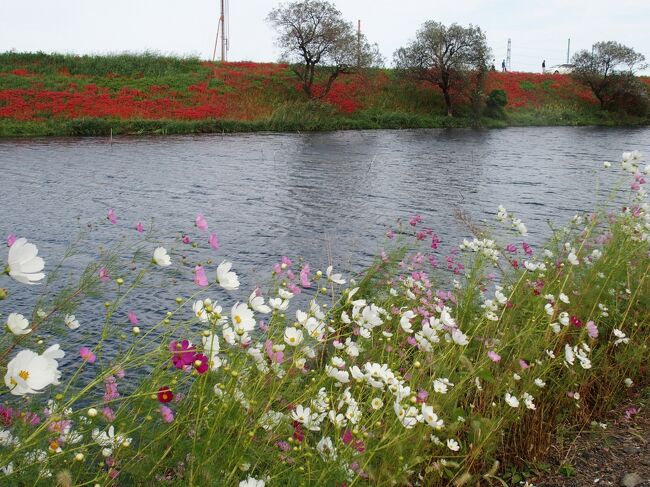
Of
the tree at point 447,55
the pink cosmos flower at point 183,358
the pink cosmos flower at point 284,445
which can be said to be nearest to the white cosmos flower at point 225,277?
the pink cosmos flower at point 183,358

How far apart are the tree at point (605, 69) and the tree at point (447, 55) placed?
1146 cm

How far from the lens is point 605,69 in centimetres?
4822

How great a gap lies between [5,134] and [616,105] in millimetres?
39768

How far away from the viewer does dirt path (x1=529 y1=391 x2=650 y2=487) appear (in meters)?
3.72

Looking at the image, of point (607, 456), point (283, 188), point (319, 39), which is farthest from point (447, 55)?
point (607, 456)

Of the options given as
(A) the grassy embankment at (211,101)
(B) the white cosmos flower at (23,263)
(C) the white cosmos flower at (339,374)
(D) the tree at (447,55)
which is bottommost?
(C) the white cosmos flower at (339,374)

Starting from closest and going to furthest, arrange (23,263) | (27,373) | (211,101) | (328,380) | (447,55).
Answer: (27,373) < (23,263) < (328,380) < (211,101) < (447,55)

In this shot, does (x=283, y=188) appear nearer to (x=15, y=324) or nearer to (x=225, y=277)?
(x=225, y=277)

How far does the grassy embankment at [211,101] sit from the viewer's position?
2859 centimetres

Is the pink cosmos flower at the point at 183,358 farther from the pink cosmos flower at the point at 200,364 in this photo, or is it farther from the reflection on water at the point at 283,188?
the reflection on water at the point at 283,188

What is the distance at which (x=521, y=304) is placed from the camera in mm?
5070

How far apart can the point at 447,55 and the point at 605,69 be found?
15.2 meters

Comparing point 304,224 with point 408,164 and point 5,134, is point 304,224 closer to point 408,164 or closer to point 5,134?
point 408,164

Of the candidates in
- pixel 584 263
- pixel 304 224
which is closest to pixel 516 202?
pixel 304 224
